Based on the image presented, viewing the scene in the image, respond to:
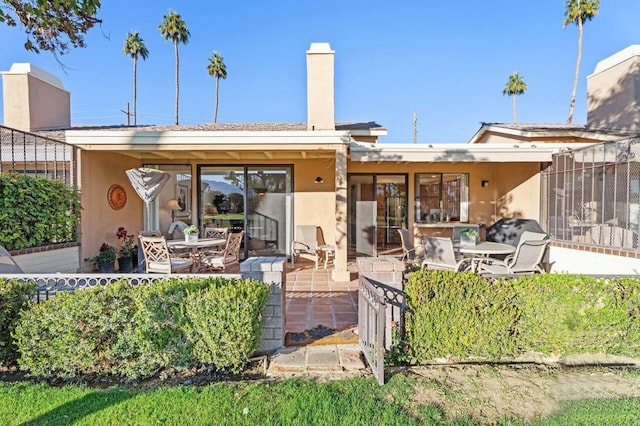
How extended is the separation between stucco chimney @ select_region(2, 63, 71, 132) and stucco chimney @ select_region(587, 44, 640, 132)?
730 inches

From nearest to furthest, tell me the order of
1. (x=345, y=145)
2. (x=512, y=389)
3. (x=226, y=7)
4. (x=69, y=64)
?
1. (x=512, y=389)
2. (x=69, y=64)
3. (x=345, y=145)
4. (x=226, y=7)

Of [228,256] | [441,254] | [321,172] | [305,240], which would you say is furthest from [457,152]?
[228,256]

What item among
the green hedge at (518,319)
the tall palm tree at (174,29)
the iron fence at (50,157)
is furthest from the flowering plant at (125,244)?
the tall palm tree at (174,29)

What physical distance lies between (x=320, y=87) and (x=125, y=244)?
6353 millimetres

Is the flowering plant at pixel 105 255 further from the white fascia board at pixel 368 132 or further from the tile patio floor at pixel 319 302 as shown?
the white fascia board at pixel 368 132

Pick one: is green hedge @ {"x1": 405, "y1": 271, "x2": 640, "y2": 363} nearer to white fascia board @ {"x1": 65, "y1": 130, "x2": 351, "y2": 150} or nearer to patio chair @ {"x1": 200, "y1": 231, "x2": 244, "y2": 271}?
white fascia board @ {"x1": 65, "y1": 130, "x2": 351, "y2": 150}

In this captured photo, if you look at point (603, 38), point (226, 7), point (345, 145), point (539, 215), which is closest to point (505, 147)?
point (539, 215)

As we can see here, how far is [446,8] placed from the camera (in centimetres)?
1040

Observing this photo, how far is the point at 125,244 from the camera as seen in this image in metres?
8.29

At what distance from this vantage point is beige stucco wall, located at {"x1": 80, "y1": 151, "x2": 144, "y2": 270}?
7.15 meters

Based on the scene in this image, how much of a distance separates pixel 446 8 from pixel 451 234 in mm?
7299

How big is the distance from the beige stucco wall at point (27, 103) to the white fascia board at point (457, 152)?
419 inches

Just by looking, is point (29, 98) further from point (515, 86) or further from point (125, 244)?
point (515, 86)

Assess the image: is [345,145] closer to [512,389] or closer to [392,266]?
[392,266]
